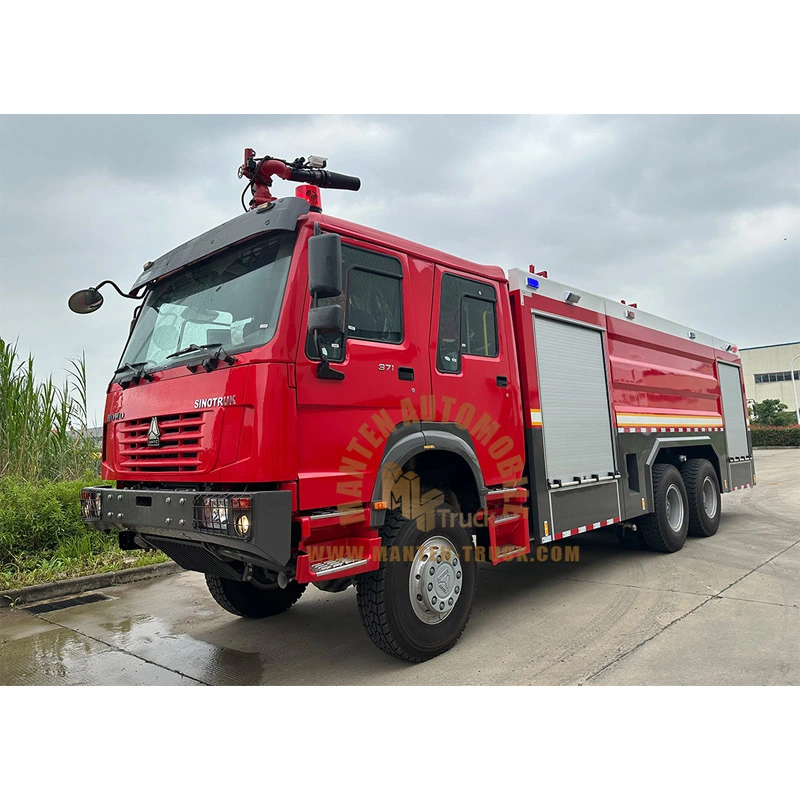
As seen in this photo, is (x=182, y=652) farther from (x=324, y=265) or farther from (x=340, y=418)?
(x=324, y=265)

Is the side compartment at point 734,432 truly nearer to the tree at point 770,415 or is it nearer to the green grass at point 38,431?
the green grass at point 38,431

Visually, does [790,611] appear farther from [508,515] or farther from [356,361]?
[356,361]

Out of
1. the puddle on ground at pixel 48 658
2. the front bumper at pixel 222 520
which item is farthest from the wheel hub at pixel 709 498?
the puddle on ground at pixel 48 658

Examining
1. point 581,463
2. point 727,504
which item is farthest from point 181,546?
point 727,504

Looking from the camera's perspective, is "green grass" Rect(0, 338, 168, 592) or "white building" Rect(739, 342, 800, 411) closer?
"green grass" Rect(0, 338, 168, 592)

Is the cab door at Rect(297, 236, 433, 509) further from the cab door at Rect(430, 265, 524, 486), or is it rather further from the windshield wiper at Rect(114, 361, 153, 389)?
the windshield wiper at Rect(114, 361, 153, 389)

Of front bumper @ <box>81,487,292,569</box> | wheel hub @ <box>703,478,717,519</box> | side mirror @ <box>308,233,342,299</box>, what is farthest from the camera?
wheel hub @ <box>703,478,717,519</box>

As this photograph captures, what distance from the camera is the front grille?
3605 millimetres

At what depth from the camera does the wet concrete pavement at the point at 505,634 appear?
12.6 feet

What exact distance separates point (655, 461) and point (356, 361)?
4.87 m

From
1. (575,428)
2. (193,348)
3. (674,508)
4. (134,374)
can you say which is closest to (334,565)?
(193,348)

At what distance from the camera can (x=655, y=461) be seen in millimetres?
7289

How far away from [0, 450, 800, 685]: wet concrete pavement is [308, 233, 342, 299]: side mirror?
7.83 ft

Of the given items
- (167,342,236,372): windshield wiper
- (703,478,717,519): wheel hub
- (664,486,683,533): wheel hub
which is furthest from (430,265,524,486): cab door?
(703,478,717,519): wheel hub
